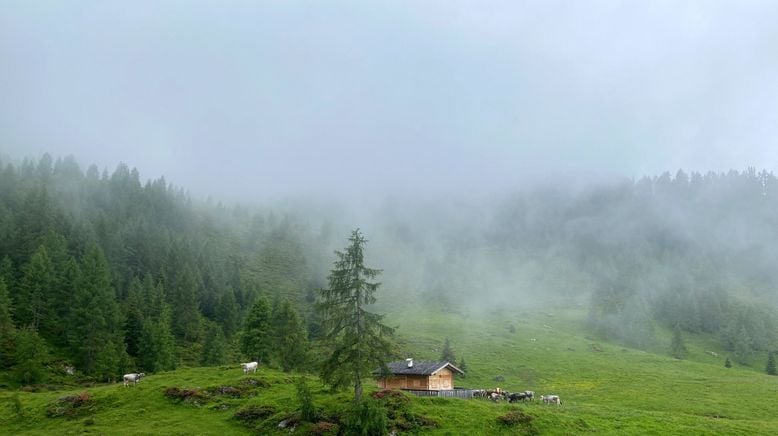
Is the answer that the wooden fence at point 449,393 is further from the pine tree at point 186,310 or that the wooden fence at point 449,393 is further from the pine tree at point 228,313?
the pine tree at point 228,313

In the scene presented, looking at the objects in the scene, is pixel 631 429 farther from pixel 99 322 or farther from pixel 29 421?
pixel 99 322

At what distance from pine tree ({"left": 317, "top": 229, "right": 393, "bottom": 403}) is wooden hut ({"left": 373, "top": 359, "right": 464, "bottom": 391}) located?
14608mm

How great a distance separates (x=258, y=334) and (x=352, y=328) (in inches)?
1613

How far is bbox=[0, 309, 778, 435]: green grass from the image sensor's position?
173 ft

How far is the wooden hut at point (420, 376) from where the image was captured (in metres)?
66.9

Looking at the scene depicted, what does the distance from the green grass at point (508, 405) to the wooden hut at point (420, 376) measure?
983cm

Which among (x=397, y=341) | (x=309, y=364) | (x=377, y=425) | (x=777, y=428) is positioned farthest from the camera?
(x=397, y=341)

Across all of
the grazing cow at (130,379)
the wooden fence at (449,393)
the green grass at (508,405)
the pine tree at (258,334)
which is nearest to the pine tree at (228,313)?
the green grass at (508,405)

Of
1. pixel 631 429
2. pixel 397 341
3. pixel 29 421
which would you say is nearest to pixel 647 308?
pixel 397 341

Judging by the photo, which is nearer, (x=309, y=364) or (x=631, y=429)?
(x=631, y=429)

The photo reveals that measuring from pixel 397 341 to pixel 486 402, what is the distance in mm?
81086

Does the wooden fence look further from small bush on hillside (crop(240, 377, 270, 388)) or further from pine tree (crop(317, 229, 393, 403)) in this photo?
small bush on hillside (crop(240, 377, 270, 388))

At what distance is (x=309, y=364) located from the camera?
86.2 m

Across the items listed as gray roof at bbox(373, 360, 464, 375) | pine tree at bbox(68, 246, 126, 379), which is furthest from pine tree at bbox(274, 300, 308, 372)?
pine tree at bbox(68, 246, 126, 379)
